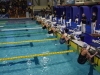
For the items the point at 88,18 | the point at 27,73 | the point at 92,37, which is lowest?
the point at 27,73

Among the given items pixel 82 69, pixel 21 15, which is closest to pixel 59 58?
pixel 82 69

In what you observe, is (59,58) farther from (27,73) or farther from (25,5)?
(25,5)

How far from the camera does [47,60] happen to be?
7664 millimetres

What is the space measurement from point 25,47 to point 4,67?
3094mm

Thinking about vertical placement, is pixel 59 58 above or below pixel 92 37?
below

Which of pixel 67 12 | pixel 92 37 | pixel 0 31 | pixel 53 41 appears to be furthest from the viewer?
pixel 67 12

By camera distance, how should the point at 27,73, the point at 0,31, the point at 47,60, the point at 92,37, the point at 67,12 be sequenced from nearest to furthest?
the point at 27,73 → the point at 47,60 → the point at 92,37 → the point at 0,31 → the point at 67,12

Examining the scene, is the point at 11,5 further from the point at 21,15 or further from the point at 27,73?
the point at 27,73

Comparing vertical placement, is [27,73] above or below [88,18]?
below

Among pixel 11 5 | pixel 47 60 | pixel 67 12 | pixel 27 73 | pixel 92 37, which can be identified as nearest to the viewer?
pixel 27 73

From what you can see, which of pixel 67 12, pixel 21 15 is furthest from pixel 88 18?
pixel 21 15

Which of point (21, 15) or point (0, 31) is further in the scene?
point (21, 15)

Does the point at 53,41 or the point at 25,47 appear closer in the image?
the point at 25,47

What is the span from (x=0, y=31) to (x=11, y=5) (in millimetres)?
13307
